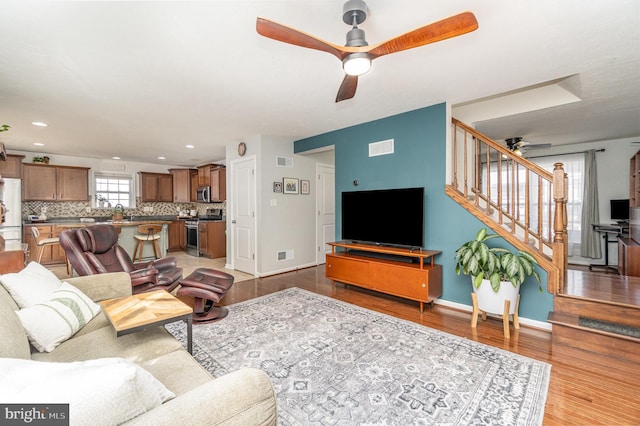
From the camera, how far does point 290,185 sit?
17.2 ft

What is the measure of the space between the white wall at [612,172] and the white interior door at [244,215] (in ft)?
20.4

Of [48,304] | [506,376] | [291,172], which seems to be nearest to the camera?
[48,304]

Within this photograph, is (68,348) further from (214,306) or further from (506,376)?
(506,376)

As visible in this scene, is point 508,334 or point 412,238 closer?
point 508,334

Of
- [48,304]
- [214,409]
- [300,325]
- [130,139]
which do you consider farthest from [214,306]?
[130,139]

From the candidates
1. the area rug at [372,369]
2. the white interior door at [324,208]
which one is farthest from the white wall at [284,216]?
the area rug at [372,369]

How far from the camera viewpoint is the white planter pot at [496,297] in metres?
2.65

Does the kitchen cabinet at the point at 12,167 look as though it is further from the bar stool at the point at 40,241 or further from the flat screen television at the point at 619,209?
the flat screen television at the point at 619,209

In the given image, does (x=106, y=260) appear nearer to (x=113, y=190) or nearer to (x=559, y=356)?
(x=559, y=356)

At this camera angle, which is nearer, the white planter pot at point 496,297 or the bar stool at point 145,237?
the white planter pot at point 496,297

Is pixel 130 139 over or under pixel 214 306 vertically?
over

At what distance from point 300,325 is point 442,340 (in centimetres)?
133

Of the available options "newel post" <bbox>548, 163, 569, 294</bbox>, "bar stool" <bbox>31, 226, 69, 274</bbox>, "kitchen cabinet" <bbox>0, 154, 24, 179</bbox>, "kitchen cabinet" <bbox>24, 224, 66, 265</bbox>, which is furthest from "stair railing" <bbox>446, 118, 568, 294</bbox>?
"kitchen cabinet" <bbox>0, 154, 24, 179</bbox>

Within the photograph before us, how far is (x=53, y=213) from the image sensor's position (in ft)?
21.0
